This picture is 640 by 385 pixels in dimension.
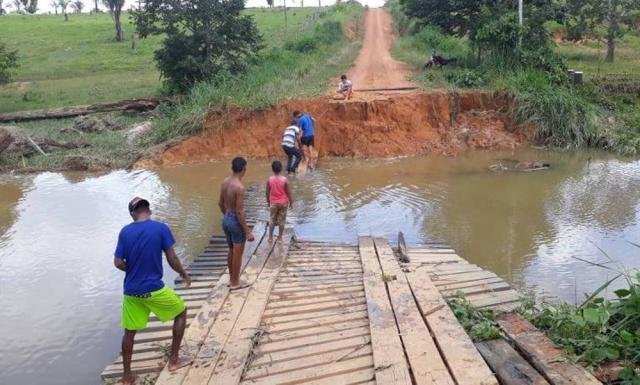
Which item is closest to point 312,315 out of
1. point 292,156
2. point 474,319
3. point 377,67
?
point 474,319

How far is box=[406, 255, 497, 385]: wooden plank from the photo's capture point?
4.52 meters

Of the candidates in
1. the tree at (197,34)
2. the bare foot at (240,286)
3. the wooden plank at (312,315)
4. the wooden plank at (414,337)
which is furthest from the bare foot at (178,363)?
the tree at (197,34)

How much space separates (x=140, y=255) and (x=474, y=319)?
319 centimetres

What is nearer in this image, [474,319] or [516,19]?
[474,319]

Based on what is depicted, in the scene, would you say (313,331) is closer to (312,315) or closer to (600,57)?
(312,315)

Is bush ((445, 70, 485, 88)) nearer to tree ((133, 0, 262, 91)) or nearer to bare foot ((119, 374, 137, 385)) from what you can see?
tree ((133, 0, 262, 91))

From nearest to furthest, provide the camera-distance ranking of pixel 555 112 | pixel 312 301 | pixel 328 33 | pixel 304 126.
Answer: pixel 312 301 → pixel 304 126 → pixel 555 112 → pixel 328 33

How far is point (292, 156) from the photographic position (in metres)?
13.6

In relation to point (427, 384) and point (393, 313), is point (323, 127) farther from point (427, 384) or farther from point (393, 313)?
point (427, 384)

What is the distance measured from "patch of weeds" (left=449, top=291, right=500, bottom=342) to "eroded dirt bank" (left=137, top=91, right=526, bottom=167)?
11030 millimetres

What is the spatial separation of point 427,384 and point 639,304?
1.88 m

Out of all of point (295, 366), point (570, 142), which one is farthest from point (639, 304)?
point (570, 142)

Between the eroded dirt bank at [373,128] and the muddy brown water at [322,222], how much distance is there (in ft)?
3.23

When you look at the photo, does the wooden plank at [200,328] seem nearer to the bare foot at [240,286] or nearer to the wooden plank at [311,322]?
the bare foot at [240,286]
